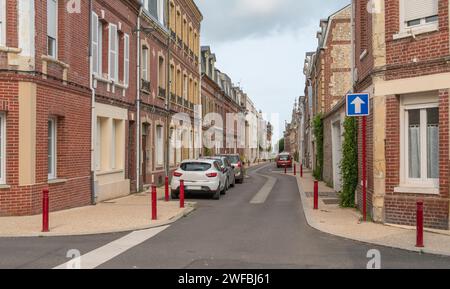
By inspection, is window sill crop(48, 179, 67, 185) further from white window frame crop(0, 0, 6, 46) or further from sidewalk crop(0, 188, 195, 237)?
white window frame crop(0, 0, 6, 46)

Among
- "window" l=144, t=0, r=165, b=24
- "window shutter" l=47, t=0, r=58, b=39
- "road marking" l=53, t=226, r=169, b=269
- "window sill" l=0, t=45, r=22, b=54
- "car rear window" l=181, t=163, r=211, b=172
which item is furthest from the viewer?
"window" l=144, t=0, r=165, b=24

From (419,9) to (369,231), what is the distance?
5.01 metres

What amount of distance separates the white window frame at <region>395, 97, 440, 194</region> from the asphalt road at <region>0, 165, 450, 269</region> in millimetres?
2489

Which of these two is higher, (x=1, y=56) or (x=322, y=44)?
(x=322, y=44)

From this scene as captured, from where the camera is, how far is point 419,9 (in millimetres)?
11383

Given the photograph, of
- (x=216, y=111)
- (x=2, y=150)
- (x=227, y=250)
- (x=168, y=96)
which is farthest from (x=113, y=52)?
(x=216, y=111)

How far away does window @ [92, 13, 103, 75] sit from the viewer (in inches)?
653

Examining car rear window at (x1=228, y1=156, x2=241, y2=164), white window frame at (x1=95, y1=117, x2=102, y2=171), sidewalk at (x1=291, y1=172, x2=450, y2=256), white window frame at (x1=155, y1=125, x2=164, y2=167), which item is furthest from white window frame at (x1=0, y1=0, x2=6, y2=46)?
car rear window at (x1=228, y1=156, x2=241, y2=164)

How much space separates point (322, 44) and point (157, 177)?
1496 centimetres

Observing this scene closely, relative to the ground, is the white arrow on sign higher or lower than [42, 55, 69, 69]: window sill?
lower
